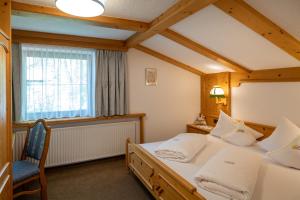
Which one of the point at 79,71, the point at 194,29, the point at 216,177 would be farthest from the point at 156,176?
the point at 79,71

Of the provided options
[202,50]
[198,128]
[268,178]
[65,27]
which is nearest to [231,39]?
[202,50]

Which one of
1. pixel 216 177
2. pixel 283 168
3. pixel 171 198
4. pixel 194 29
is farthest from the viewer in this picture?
pixel 194 29

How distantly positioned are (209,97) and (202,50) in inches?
59.8

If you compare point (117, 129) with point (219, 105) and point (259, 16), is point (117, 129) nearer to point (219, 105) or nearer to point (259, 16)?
point (219, 105)

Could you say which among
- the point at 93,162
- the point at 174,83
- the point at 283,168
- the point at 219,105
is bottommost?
the point at 93,162

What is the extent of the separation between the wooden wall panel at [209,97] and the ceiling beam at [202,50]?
42 centimetres

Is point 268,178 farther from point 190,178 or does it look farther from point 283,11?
point 283,11

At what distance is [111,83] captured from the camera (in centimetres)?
376

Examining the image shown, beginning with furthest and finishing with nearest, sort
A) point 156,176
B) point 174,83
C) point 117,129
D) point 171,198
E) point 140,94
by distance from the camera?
Result: point 174,83
point 140,94
point 117,129
point 156,176
point 171,198

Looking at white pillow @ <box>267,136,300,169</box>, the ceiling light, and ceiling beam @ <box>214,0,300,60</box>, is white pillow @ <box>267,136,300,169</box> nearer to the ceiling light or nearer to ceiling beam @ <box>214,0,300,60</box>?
ceiling beam @ <box>214,0,300,60</box>

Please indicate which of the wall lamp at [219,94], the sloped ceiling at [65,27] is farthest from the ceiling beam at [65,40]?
the wall lamp at [219,94]

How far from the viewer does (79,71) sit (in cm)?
360

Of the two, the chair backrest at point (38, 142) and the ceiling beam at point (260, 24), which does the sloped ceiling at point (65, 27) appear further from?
the ceiling beam at point (260, 24)

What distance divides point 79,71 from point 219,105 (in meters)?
2.88
